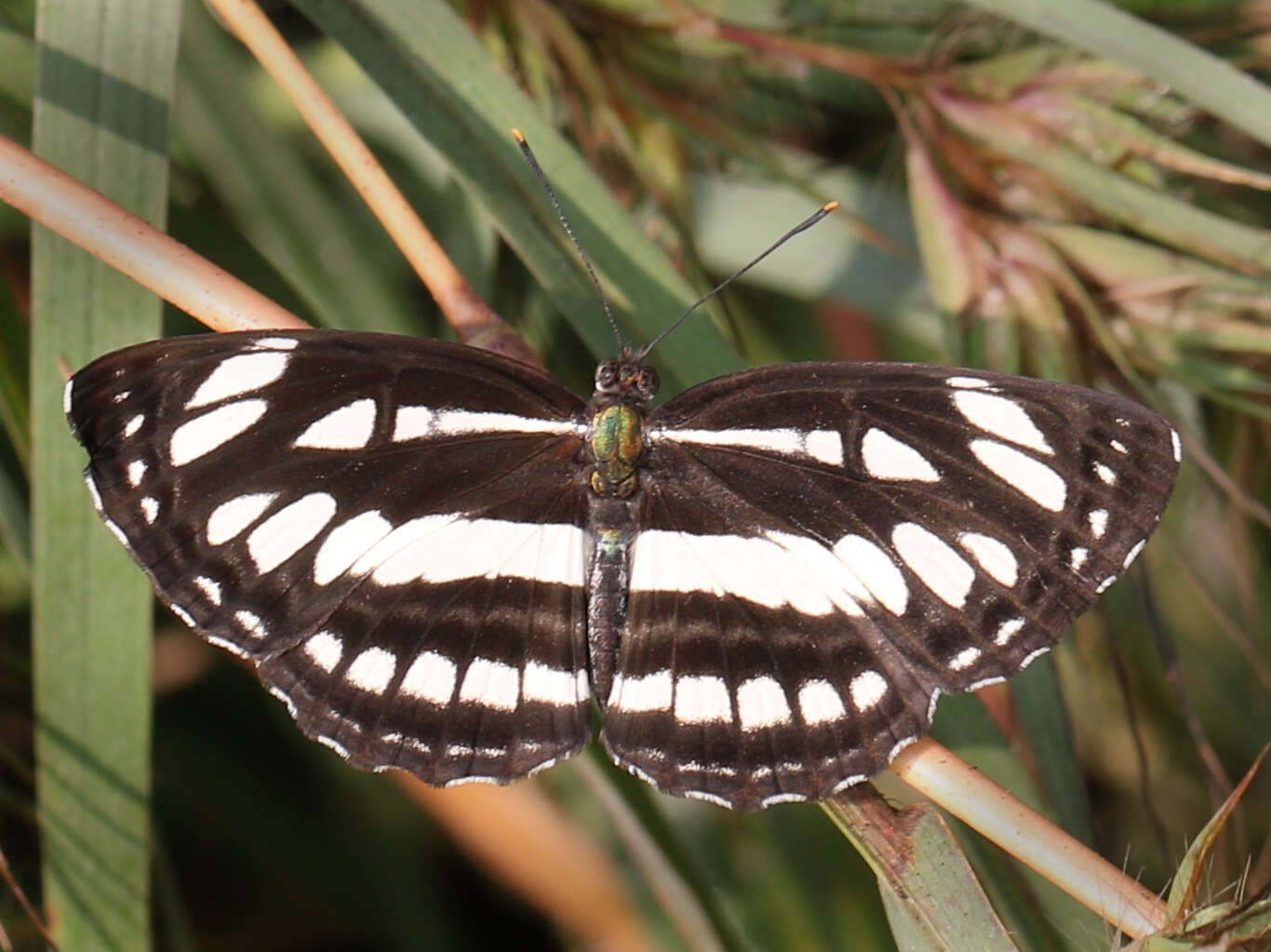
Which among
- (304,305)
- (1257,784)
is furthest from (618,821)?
(1257,784)

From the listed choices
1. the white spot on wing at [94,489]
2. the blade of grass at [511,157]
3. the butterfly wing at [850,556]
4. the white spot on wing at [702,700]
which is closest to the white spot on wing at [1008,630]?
the butterfly wing at [850,556]

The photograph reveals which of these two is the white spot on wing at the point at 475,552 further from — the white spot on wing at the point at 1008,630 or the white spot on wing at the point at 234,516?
the white spot on wing at the point at 1008,630

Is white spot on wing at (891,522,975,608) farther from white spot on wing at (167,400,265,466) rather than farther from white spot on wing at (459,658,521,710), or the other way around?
white spot on wing at (167,400,265,466)

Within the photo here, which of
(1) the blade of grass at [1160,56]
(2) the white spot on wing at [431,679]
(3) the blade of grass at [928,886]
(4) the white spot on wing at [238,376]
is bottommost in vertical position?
(3) the blade of grass at [928,886]

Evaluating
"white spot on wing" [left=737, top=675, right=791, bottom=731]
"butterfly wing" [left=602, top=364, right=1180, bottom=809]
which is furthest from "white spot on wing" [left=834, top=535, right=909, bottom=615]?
"white spot on wing" [left=737, top=675, right=791, bottom=731]

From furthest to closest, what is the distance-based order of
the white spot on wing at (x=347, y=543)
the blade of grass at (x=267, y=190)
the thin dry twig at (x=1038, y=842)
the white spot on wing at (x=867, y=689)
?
1. the blade of grass at (x=267, y=190)
2. the white spot on wing at (x=347, y=543)
3. the white spot on wing at (x=867, y=689)
4. the thin dry twig at (x=1038, y=842)

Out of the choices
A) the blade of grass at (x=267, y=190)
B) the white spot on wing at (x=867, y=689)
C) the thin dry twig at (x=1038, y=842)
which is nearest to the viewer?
the thin dry twig at (x=1038, y=842)

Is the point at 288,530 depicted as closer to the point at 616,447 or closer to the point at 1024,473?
the point at 616,447
